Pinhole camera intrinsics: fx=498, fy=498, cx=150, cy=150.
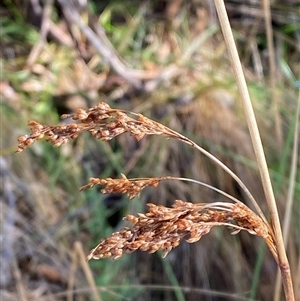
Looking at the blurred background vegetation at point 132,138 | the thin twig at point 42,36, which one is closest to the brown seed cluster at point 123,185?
the blurred background vegetation at point 132,138

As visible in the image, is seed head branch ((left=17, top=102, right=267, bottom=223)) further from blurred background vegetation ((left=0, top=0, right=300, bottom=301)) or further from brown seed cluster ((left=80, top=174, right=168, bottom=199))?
blurred background vegetation ((left=0, top=0, right=300, bottom=301))

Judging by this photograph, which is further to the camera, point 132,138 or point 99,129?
point 132,138

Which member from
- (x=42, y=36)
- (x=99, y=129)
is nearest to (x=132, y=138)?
(x=42, y=36)

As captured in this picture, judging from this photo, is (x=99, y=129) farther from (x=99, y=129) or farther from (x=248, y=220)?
(x=248, y=220)

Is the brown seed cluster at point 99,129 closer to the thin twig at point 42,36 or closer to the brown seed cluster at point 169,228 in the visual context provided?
the brown seed cluster at point 169,228

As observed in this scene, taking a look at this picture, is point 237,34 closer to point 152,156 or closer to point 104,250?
point 152,156

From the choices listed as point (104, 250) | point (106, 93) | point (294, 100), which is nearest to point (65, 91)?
point (106, 93)

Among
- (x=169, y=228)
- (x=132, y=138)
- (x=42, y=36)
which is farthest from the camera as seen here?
(x=42, y=36)

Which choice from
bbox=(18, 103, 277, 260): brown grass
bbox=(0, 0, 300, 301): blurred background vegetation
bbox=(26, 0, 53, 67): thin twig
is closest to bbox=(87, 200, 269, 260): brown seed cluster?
bbox=(18, 103, 277, 260): brown grass
